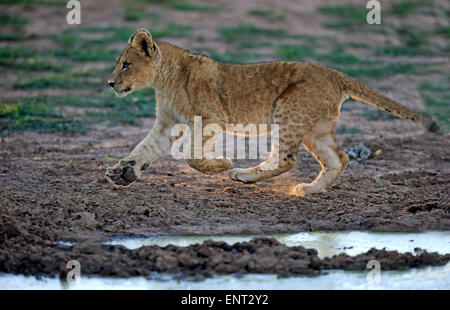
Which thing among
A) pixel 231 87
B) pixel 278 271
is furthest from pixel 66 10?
pixel 278 271

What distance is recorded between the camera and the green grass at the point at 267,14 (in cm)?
1859

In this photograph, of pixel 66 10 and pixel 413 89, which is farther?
pixel 66 10

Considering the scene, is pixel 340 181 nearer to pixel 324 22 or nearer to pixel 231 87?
pixel 231 87

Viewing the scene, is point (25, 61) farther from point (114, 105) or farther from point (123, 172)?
point (123, 172)

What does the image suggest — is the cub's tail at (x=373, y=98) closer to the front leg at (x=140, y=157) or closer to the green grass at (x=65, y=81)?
the front leg at (x=140, y=157)

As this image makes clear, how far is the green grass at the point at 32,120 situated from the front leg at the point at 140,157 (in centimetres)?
376

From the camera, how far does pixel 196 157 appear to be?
677cm

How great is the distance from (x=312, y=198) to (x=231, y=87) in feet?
4.45

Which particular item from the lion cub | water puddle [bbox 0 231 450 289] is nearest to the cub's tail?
the lion cub

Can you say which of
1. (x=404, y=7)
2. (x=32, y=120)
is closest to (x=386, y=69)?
(x=404, y=7)

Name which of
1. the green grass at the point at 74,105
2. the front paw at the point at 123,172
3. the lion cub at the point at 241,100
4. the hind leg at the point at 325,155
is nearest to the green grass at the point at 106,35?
the green grass at the point at 74,105

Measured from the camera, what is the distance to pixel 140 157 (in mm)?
Result: 6977

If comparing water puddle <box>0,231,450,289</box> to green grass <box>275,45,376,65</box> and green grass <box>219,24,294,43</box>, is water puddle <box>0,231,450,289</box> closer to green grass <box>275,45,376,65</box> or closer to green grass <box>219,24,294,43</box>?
green grass <box>275,45,376,65</box>

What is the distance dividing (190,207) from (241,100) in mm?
1202
